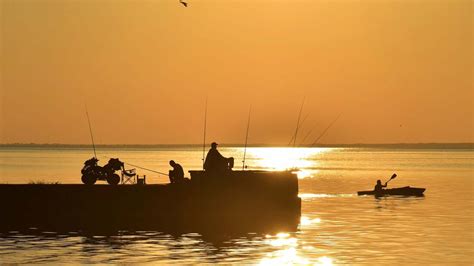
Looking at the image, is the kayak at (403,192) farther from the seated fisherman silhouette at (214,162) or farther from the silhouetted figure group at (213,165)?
the seated fisherman silhouette at (214,162)

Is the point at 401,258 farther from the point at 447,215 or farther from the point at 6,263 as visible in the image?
the point at 447,215

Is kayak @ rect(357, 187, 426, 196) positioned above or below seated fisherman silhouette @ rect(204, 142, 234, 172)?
below

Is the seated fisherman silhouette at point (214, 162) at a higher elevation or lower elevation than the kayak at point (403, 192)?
higher

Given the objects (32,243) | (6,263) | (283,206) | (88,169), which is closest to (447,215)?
(283,206)

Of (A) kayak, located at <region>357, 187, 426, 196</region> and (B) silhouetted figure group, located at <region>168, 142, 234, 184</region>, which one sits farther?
(A) kayak, located at <region>357, 187, 426, 196</region>

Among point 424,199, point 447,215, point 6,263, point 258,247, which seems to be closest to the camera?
point 6,263

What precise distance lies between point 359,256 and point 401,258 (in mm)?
1273

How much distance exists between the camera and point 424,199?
57.0 meters

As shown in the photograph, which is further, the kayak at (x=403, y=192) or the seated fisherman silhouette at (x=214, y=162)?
the kayak at (x=403, y=192)

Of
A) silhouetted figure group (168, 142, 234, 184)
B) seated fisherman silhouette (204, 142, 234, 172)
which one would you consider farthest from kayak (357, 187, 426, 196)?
seated fisherman silhouette (204, 142, 234, 172)

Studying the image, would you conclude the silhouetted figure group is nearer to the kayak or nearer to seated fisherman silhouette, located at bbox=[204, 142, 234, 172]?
seated fisherman silhouette, located at bbox=[204, 142, 234, 172]

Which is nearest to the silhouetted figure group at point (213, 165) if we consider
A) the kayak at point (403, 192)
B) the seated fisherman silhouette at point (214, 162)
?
the seated fisherman silhouette at point (214, 162)

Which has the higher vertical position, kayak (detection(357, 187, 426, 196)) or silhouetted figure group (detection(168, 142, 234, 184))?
silhouetted figure group (detection(168, 142, 234, 184))

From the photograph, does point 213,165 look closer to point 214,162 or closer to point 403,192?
point 214,162
